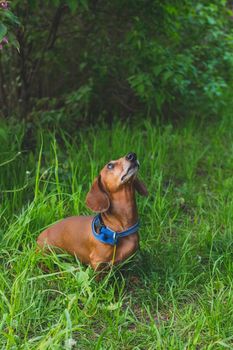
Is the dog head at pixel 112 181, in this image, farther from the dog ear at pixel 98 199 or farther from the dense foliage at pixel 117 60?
the dense foliage at pixel 117 60

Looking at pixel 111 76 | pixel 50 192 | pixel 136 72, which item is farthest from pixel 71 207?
pixel 111 76

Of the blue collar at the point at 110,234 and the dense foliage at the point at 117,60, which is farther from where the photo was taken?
the dense foliage at the point at 117,60

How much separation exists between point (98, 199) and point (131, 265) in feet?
1.57

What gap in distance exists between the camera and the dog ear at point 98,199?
8.37 feet

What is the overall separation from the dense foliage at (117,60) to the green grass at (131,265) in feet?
2.24

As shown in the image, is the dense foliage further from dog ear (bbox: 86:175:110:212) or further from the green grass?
dog ear (bbox: 86:175:110:212)

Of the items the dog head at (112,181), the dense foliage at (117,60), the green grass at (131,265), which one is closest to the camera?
the green grass at (131,265)

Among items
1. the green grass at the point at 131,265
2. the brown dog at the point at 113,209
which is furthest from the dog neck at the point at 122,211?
→ the green grass at the point at 131,265

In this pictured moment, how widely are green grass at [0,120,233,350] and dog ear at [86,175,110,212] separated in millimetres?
300

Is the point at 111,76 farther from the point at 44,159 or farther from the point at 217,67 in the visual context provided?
the point at 44,159

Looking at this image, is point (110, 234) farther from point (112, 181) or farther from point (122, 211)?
point (112, 181)

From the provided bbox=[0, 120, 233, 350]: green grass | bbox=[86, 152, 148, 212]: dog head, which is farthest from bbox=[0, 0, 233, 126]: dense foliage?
bbox=[86, 152, 148, 212]: dog head

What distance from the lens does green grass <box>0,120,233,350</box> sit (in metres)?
2.33

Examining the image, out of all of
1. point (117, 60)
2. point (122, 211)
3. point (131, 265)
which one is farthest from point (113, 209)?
point (117, 60)
